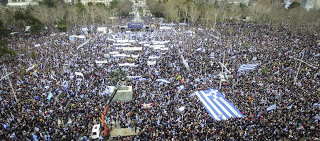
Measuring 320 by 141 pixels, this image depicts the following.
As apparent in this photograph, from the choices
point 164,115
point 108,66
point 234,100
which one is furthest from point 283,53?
point 108,66

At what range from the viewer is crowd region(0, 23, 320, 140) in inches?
595

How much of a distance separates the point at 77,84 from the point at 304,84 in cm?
2381

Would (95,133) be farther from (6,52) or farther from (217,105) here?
(6,52)

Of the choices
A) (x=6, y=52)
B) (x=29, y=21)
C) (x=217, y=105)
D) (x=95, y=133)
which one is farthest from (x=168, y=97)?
(x=29, y=21)

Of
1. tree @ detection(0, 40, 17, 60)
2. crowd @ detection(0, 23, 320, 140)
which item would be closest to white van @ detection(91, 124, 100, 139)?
crowd @ detection(0, 23, 320, 140)

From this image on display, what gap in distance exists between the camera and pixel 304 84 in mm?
20516

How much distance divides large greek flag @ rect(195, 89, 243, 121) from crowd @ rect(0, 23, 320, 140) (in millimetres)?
644

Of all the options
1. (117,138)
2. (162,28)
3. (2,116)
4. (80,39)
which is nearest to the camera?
(117,138)

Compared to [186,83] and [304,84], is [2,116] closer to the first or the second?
[186,83]

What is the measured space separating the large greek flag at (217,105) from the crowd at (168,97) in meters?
0.64

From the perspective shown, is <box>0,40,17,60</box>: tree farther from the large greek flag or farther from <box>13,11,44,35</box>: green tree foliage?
the large greek flag

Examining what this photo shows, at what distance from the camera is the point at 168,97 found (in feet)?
65.4

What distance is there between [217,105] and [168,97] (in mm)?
4806

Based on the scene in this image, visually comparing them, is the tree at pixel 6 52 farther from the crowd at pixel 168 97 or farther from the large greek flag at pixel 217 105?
the large greek flag at pixel 217 105
